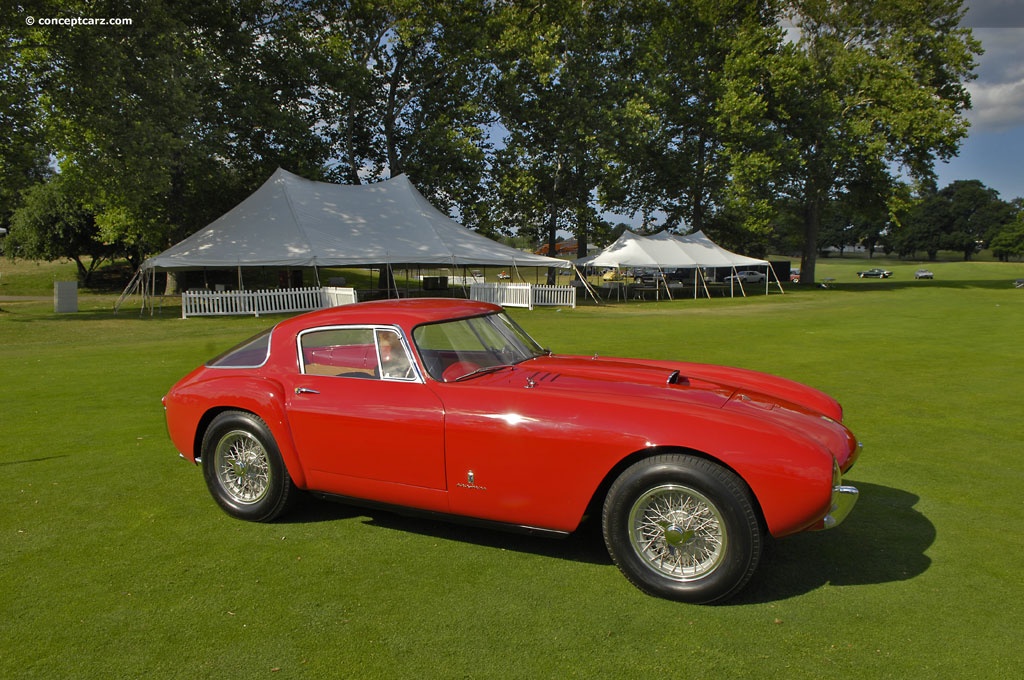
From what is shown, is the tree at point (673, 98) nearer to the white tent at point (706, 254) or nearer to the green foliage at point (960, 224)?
the white tent at point (706, 254)

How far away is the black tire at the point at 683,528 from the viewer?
3.33 metres

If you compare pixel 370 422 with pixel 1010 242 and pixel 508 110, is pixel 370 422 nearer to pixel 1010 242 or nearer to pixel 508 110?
pixel 508 110

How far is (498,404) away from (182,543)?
2341 millimetres

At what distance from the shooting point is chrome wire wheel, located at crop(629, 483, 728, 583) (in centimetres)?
343

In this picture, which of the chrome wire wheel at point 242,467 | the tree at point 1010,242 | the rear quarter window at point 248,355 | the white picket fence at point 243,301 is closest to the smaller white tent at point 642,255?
the white picket fence at point 243,301

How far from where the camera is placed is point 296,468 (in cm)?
445

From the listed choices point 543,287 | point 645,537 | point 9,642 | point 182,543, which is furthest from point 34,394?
point 543,287

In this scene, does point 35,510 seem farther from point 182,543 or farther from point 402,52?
point 402,52

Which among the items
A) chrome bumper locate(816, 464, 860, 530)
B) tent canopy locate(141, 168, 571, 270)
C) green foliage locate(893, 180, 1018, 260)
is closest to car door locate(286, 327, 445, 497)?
chrome bumper locate(816, 464, 860, 530)

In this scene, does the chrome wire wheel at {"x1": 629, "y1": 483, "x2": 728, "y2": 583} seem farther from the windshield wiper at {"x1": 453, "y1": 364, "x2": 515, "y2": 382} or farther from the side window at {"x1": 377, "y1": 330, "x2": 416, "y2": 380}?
the side window at {"x1": 377, "y1": 330, "x2": 416, "y2": 380}

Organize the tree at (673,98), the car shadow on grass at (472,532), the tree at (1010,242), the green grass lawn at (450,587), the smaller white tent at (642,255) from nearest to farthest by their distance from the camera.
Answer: the green grass lawn at (450,587), the car shadow on grass at (472,532), the smaller white tent at (642,255), the tree at (673,98), the tree at (1010,242)

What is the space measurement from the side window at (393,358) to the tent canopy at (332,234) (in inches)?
791

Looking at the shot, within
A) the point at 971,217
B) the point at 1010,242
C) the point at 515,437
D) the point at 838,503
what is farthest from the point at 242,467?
the point at 971,217

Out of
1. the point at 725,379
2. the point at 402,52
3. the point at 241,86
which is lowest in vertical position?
the point at 725,379
